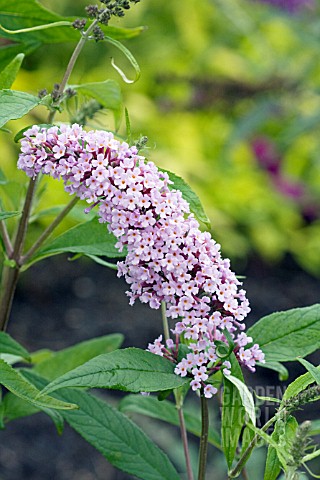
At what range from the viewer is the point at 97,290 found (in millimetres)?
3652

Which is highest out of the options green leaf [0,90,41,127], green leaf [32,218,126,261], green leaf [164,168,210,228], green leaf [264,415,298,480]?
green leaf [0,90,41,127]

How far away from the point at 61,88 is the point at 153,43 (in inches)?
146

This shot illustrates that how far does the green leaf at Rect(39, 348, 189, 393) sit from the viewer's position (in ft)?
2.46

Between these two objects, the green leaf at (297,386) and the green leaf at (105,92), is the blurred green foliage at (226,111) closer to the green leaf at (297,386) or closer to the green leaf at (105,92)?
the green leaf at (105,92)

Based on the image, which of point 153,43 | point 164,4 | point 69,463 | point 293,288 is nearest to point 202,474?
point 69,463

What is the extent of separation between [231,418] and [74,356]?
43cm

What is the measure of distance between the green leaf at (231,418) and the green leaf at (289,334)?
0.22 ft

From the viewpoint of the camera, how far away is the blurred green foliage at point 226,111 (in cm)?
345

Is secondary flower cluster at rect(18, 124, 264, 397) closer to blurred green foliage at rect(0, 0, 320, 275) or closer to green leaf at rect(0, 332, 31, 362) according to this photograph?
green leaf at rect(0, 332, 31, 362)

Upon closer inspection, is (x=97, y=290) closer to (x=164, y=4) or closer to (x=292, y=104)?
(x=292, y=104)

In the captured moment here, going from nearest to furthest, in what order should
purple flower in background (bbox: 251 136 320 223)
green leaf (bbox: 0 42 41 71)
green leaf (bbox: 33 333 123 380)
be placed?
1. green leaf (bbox: 0 42 41 71)
2. green leaf (bbox: 33 333 123 380)
3. purple flower in background (bbox: 251 136 320 223)

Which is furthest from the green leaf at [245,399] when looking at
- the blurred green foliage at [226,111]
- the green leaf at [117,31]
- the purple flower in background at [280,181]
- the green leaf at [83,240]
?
the purple flower in background at [280,181]

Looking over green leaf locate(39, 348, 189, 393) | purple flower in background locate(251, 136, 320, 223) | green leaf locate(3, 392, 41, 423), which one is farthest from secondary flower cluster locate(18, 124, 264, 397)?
purple flower in background locate(251, 136, 320, 223)

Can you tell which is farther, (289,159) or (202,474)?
(289,159)
